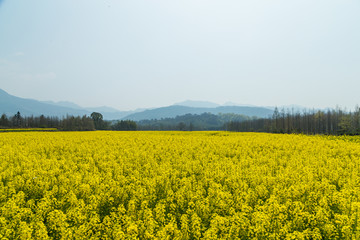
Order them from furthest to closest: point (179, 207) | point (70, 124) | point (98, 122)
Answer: point (98, 122) < point (70, 124) < point (179, 207)

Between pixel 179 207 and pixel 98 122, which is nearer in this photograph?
pixel 179 207

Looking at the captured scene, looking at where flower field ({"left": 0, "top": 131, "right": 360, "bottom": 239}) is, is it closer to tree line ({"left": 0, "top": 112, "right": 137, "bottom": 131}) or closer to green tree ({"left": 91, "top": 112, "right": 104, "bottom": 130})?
tree line ({"left": 0, "top": 112, "right": 137, "bottom": 131})

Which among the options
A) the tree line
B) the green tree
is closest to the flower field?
the tree line

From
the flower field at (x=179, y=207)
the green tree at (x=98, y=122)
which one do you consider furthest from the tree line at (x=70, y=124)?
the flower field at (x=179, y=207)

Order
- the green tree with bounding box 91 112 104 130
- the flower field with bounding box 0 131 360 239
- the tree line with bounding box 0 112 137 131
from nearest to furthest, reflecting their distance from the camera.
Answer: the flower field with bounding box 0 131 360 239 → the tree line with bounding box 0 112 137 131 → the green tree with bounding box 91 112 104 130

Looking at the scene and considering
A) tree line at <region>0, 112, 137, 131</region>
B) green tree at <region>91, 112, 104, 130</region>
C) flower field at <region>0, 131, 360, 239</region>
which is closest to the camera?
flower field at <region>0, 131, 360, 239</region>

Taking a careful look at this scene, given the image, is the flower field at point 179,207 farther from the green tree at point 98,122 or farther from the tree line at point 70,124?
the green tree at point 98,122

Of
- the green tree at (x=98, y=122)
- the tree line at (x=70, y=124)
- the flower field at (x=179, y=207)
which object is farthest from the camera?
the green tree at (x=98, y=122)

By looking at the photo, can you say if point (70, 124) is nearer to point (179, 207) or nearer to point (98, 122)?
point (98, 122)

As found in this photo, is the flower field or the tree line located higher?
the tree line

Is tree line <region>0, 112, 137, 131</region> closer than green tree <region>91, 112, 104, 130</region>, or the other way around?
tree line <region>0, 112, 137, 131</region>

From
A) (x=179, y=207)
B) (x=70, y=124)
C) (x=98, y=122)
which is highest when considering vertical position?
(x=98, y=122)

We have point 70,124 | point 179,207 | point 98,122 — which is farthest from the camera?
point 98,122

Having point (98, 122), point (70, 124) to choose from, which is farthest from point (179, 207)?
point (98, 122)
